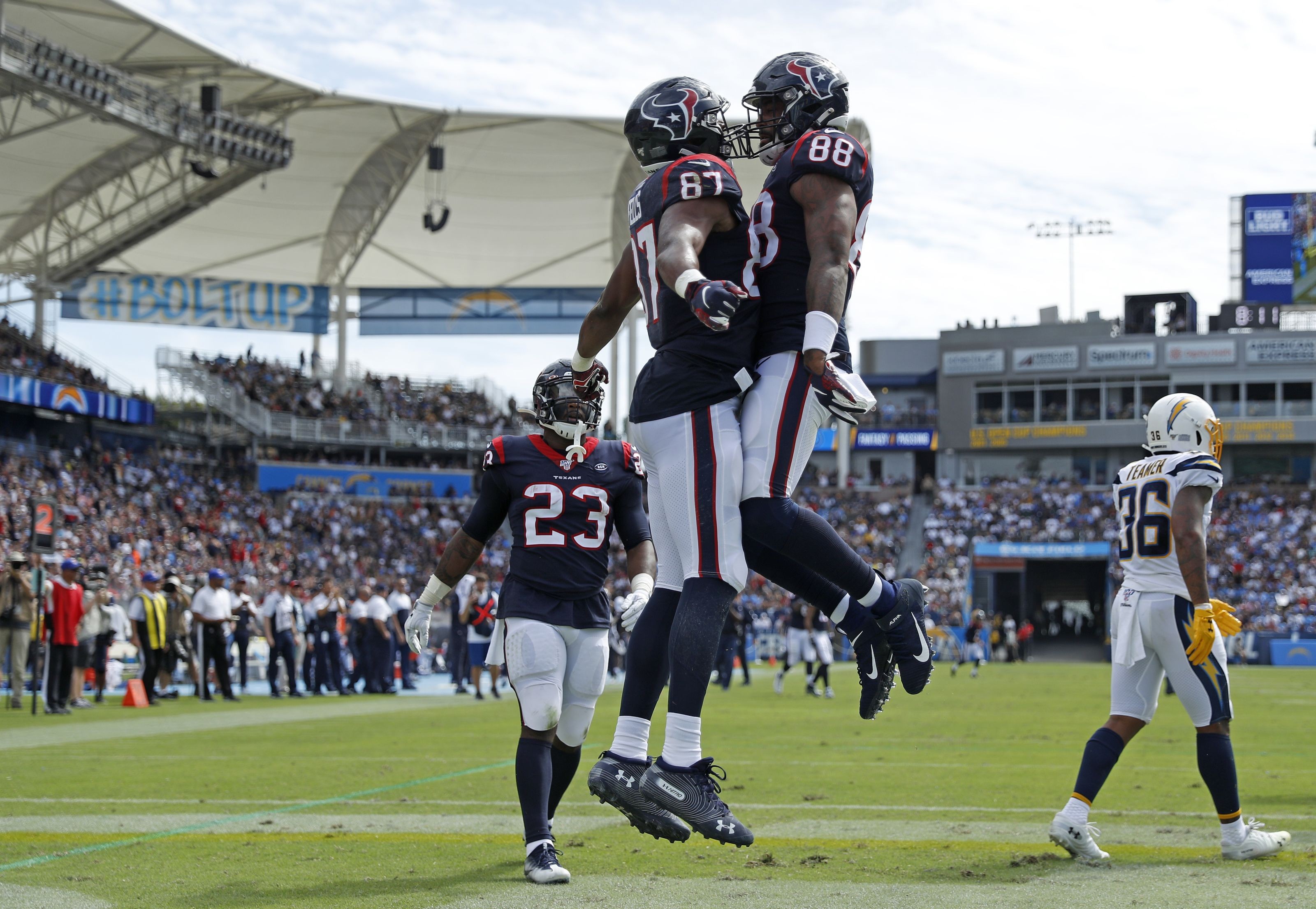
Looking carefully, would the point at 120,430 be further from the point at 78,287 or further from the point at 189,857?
the point at 189,857

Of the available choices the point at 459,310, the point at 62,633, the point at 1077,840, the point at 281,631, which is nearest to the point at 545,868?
the point at 1077,840

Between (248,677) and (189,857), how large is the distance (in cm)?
2046

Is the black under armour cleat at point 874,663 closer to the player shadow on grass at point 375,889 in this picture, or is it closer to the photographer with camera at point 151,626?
the player shadow on grass at point 375,889

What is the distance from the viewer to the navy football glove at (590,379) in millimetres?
5184

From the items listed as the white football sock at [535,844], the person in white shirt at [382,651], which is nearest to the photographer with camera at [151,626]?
the person in white shirt at [382,651]

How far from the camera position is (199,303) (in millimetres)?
47000

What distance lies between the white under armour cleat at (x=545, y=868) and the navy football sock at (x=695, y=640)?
1.29m

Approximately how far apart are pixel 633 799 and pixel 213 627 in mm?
15795

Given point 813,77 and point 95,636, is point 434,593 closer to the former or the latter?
point 813,77

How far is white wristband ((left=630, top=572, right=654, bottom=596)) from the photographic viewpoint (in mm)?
5781

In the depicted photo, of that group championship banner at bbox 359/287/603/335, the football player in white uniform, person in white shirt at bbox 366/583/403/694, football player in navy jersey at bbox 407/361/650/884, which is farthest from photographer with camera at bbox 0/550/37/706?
championship banner at bbox 359/287/603/335

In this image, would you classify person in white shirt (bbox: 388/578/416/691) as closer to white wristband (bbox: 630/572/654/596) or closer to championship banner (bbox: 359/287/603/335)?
white wristband (bbox: 630/572/654/596)

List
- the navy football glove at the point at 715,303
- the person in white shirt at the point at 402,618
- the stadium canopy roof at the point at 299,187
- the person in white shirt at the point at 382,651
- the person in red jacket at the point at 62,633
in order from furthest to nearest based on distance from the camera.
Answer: the stadium canopy roof at the point at 299,187 < the person in white shirt at the point at 402,618 < the person in white shirt at the point at 382,651 < the person in red jacket at the point at 62,633 < the navy football glove at the point at 715,303

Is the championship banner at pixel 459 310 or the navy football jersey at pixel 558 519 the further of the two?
the championship banner at pixel 459 310
